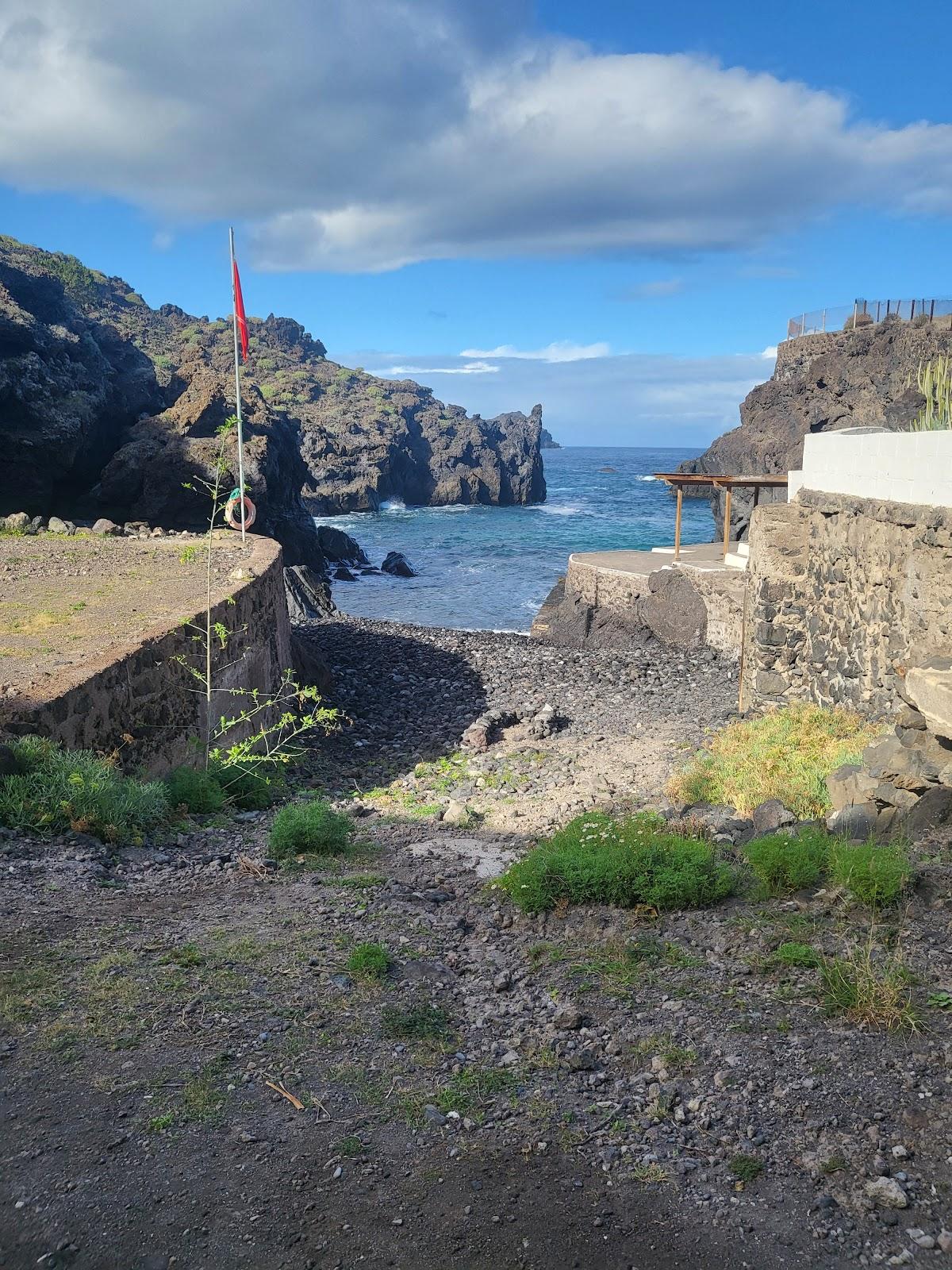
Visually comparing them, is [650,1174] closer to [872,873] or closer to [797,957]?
[797,957]

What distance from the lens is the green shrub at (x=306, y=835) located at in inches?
264

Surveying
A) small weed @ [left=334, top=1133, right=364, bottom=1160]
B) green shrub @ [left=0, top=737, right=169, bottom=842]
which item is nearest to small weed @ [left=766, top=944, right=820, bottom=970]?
small weed @ [left=334, top=1133, right=364, bottom=1160]

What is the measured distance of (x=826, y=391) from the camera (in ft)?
168

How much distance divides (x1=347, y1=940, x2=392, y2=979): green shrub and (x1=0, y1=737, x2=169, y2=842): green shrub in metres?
2.57

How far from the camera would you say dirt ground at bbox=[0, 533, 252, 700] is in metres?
8.77

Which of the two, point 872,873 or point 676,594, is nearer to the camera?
point 872,873

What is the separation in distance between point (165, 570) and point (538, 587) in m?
22.8

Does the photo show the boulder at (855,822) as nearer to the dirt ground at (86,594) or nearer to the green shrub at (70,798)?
the green shrub at (70,798)

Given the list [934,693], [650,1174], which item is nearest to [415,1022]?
[650,1174]

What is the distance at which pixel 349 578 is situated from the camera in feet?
117

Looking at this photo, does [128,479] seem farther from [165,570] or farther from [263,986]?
[263,986]

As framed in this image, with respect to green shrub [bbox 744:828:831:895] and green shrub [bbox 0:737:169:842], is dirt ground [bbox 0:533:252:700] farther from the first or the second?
green shrub [bbox 744:828:831:895]

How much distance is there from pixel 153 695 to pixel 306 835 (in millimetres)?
2829

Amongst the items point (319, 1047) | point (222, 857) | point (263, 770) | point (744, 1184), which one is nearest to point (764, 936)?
point (744, 1184)
